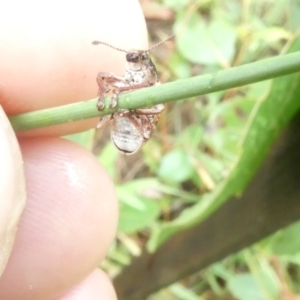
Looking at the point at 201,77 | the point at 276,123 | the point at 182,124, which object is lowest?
the point at 201,77

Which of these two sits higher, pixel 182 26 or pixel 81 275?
pixel 182 26

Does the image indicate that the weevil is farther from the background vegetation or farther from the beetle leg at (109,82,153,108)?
the background vegetation

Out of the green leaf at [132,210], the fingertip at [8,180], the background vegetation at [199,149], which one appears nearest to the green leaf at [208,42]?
the background vegetation at [199,149]

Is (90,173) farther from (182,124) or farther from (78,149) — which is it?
(182,124)

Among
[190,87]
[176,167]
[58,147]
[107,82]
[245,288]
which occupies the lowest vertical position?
[190,87]

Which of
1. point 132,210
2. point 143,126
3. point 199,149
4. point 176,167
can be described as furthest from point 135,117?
point 199,149

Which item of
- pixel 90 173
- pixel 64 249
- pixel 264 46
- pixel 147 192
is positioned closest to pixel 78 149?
pixel 90 173

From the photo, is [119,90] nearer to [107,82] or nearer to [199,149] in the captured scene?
[107,82]
